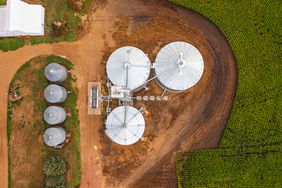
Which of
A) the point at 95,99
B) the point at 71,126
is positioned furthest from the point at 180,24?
the point at 71,126

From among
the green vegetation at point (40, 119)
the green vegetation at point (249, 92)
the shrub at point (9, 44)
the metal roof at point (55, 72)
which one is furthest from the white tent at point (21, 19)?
the green vegetation at point (249, 92)

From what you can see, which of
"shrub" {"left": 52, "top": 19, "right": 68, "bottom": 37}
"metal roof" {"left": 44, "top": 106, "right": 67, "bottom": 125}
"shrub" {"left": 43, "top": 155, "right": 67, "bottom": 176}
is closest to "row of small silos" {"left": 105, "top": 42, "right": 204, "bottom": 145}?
"metal roof" {"left": 44, "top": 106, "right": 67, "bottom": 125}

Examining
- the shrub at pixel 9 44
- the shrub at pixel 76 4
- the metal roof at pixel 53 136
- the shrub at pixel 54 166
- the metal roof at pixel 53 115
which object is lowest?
the shrub at pixel 54 166

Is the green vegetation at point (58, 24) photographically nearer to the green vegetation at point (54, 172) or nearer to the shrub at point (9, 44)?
the shrub at point (9, 44)

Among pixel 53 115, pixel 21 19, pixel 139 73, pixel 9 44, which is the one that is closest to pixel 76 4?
pixel 21 19

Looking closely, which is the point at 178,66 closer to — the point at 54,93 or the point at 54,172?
the point at 54,93

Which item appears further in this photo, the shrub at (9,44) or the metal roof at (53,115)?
the shrub at (9,44)

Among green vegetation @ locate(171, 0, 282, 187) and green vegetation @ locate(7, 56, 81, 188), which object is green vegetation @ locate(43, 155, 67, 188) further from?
green vegetation @ locate(171, 0, 282, 187)
